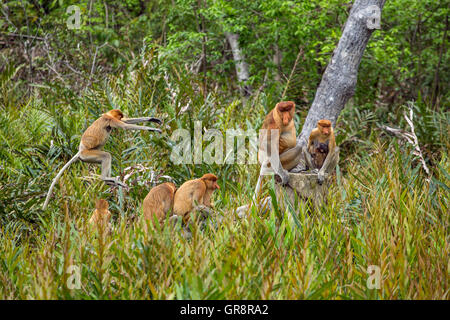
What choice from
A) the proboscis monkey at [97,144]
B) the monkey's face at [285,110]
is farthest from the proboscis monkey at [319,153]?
the proboscis monkey at [97,144]

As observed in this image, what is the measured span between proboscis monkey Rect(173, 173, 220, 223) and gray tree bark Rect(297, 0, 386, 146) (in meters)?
2.69

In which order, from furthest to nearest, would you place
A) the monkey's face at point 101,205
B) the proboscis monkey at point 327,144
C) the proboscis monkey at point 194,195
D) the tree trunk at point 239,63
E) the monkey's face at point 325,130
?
the tree trunk at point 239,63
the proboscis monkey at point 327,144
the monkey's face at point 325,130
the monkey's face at point 101,205
the proboscis monkey at point 194,195

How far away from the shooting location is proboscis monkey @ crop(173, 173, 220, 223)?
3227 mm

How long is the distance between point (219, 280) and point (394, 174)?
201 centimetres

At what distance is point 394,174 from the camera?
12.5ft

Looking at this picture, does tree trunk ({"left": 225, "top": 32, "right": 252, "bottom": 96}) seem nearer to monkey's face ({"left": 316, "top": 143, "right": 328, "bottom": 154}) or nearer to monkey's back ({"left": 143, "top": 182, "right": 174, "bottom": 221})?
monkey's face ({"left": 316, "top": 143, "right": 328, "bottom": 154})

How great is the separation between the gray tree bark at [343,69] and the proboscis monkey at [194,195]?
2.69 m

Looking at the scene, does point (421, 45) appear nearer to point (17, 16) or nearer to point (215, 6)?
point (215, 6)

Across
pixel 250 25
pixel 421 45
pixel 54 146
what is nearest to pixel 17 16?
pixel 250 25

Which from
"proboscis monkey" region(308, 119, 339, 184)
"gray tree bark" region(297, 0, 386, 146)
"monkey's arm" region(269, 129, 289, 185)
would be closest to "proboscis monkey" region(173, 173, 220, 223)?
"monkey's arm" region(269, 129, 289, 185)

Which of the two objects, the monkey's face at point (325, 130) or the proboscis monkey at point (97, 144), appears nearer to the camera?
the proboscis monkey at point (97, 144)

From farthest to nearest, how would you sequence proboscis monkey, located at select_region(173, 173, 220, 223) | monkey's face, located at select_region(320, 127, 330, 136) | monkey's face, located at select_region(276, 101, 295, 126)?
monkey's face, located at select_region(320, 127, 330, 136) → monkey's face, located at select_region(276, 101, 295, 126) → proboscis monkey, located at select_region(173, 173, 220, 223)

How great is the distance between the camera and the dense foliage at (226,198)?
8.30ft

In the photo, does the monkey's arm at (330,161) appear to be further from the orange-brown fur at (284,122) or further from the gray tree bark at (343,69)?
the gray tree bark at (343,69)
